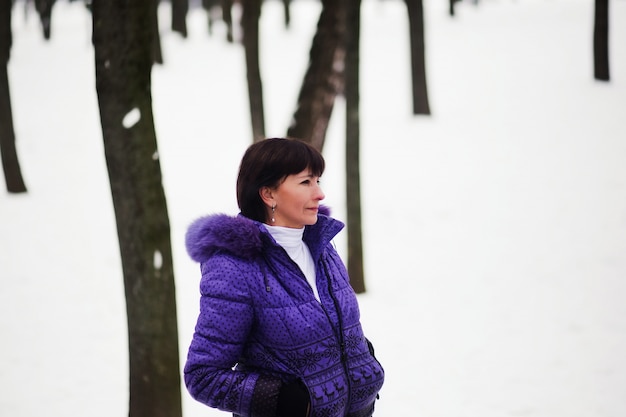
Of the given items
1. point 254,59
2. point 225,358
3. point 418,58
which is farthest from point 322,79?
point 418,58

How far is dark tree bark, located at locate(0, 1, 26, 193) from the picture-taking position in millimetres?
12906

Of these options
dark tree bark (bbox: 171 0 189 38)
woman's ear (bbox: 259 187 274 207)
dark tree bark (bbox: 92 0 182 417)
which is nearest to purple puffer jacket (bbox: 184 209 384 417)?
woman's ear (bbox: 259 187 274 207)

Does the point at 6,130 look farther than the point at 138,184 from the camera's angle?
Yes

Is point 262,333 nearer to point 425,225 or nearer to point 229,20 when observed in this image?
point 425,225

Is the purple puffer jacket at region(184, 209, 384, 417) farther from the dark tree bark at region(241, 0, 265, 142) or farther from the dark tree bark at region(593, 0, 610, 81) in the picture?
the dark tree bark at region(593, 0, 610, 81)

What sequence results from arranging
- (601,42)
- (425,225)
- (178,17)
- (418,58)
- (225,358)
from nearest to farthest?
(225,358) < (425,225) < (418,58) < (601,42) < (178,17)

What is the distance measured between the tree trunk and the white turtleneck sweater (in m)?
5.58

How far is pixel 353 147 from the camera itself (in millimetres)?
8297

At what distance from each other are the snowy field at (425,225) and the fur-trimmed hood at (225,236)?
387 centimetres

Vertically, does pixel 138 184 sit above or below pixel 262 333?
above

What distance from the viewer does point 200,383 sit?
238 cm

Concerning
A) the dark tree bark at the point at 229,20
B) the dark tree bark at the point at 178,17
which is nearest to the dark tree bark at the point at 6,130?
the dark tree bark at the point at 229,20

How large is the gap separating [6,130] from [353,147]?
8002 millimetres

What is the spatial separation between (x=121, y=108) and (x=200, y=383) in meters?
2.50
